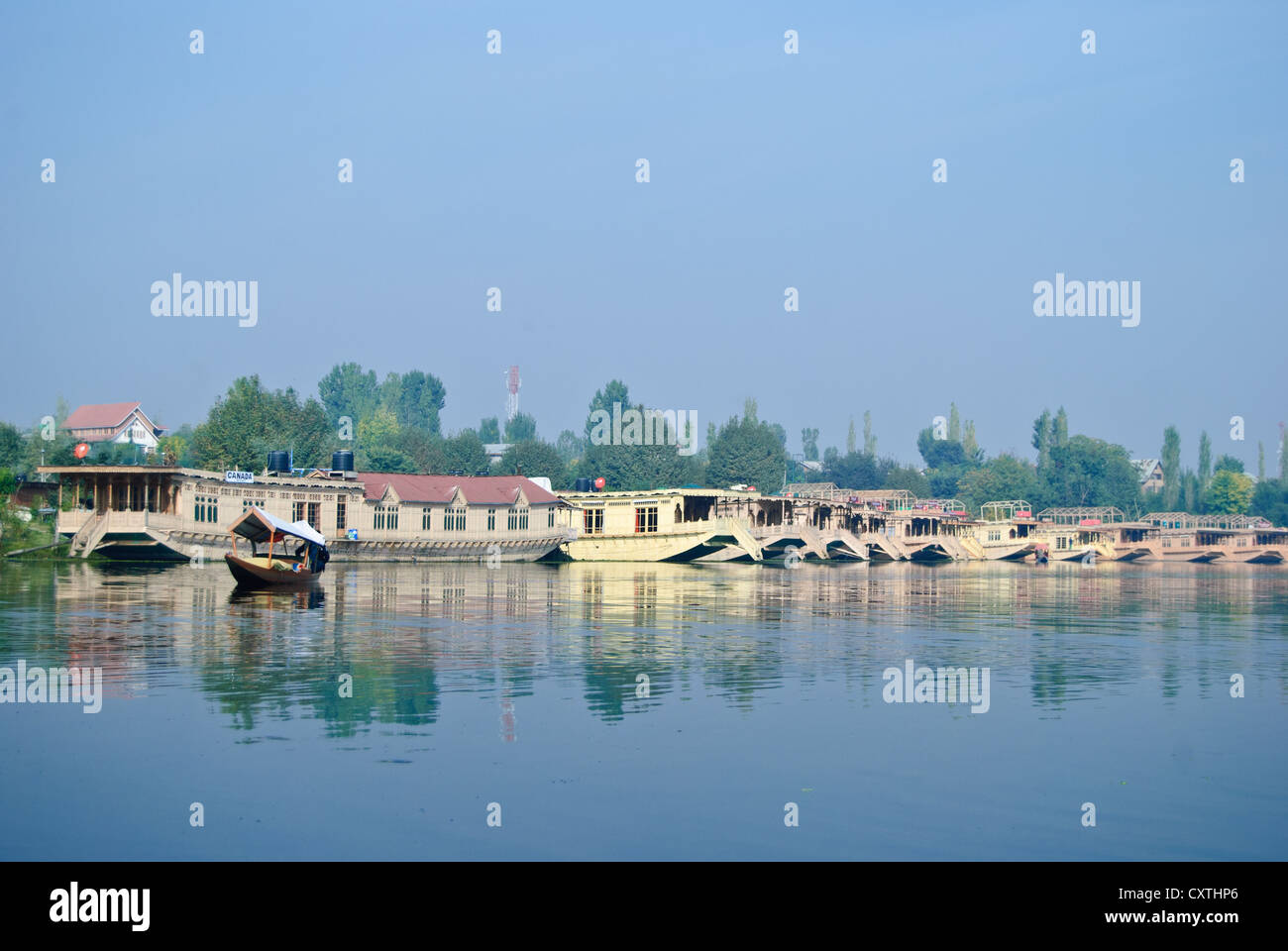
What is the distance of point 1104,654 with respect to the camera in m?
35.9

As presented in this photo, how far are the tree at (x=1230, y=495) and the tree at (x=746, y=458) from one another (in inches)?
3227

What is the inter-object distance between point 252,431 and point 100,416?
62.2 metres

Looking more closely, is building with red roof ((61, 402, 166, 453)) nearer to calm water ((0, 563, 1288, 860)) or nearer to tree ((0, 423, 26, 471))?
tree ((0, 423, 26, 471))

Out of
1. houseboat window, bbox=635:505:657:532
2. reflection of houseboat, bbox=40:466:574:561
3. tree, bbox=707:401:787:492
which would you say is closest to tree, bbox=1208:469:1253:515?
tree, bbox=707:401:787:492

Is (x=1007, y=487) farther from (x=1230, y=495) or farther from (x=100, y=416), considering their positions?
(x=100, y=416)

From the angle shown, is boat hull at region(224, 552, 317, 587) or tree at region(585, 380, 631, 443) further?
tree at region(585, 380, 631, 443)

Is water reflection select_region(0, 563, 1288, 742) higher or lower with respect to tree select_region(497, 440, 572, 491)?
lower

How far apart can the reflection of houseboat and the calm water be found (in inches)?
1269

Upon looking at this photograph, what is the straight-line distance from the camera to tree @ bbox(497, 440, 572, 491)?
14638 cm

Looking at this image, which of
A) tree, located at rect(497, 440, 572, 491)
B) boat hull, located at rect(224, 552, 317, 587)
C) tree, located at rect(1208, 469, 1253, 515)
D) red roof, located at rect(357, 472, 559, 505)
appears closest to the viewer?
boat hull, located at rect(224, 552, 317, 587)

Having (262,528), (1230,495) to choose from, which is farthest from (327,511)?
(1230,495)

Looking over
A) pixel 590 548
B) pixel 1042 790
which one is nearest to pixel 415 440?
pixel 590 548
